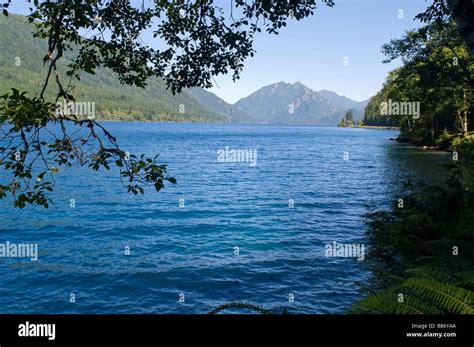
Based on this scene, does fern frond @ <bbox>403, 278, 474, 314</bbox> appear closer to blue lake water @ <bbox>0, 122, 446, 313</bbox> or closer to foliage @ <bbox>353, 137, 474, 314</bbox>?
foliage @ <bbox>353, 137, 474, 314</bbox>

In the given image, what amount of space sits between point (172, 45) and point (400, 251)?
1404 centimetres

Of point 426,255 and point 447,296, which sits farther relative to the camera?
point 426,255

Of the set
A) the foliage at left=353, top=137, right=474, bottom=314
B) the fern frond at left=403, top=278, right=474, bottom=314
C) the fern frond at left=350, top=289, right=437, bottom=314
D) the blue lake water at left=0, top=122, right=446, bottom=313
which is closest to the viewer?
the fern frond at left=403, top=278, right=474, bottom=314

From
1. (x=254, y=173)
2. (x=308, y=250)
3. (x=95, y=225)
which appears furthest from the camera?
(x=254, y=173)

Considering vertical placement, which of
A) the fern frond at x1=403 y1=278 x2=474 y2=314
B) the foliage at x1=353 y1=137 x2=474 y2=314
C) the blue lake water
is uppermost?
the fern frond at x1=403 y1=278 x2=474 y2=314

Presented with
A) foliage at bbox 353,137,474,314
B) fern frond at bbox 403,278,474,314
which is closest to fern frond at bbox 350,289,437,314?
foliage at bbox 353,137,474,314

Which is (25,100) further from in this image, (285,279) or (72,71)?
(285,279)

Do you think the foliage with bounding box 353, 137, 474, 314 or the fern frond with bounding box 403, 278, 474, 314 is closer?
the fern frond with bounding box 403, 278, 474, 314

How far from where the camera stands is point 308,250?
19.0 metres

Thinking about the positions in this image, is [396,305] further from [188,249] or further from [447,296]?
[188,249]

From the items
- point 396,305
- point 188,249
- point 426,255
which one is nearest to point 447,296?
point 396,305

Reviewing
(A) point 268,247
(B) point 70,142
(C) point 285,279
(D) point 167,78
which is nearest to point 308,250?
(A) point 268,247

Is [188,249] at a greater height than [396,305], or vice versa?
[396,305]

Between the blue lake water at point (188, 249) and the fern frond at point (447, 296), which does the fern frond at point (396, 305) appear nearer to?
the fern frond at point (447, 296)
